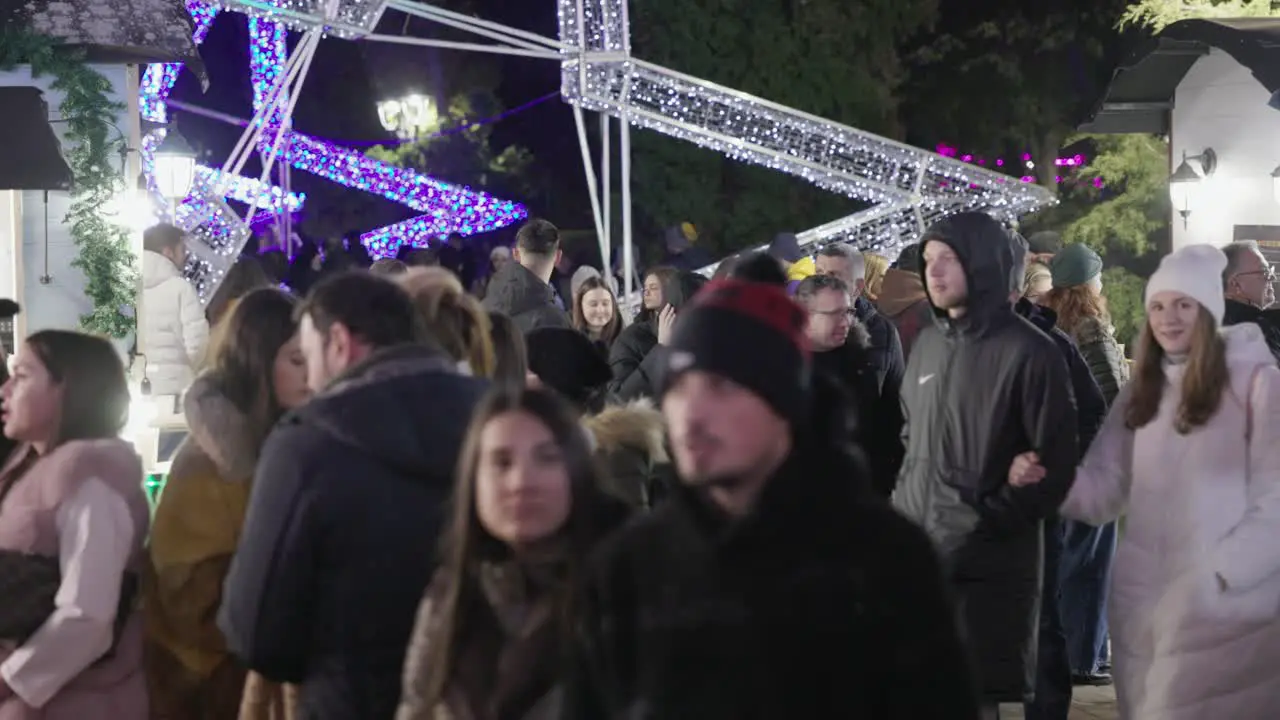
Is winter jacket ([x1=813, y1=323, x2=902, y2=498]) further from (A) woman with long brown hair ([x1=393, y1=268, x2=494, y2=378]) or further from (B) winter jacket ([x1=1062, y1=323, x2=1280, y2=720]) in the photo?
(A) woman with long brown hair ([x1=393, y1=268, x2=494, y2=378])

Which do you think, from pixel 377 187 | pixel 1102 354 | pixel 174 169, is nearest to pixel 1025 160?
pixel 377 187

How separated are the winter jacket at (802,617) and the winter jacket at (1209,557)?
3.44 meters

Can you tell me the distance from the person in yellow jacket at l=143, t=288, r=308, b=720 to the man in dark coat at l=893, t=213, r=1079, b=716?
2483 millimetres

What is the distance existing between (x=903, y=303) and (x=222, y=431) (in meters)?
6.03

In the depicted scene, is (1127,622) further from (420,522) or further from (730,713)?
(730,713)

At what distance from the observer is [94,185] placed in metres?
11.5

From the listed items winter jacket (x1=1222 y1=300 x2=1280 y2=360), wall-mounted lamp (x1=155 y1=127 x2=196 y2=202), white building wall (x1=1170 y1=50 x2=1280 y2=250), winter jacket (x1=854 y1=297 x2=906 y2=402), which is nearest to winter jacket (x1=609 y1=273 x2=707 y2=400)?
winter jacket (x1=854 y1=297 x2=906 y2=402)

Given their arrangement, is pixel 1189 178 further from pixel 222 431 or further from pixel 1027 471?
pixel 222 431

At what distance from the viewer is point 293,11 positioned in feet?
50.3

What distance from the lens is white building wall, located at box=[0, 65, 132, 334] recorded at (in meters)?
11.4

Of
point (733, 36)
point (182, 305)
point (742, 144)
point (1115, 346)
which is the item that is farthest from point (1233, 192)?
point (733, 36)

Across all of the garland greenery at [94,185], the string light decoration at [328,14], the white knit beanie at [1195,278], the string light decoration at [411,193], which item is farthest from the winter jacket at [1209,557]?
the string light decoration at [411,193]

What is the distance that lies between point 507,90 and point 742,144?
19.7 m

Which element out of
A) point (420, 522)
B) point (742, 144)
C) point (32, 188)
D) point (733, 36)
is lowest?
point (420, 522)
